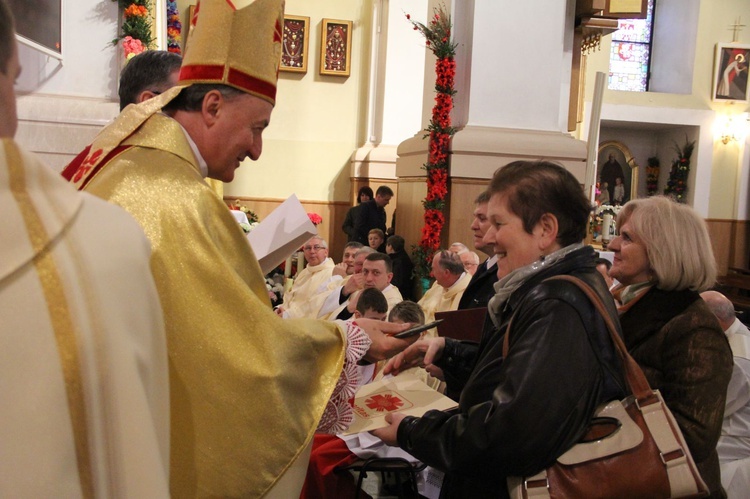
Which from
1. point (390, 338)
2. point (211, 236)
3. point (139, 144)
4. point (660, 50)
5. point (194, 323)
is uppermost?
point (660, 50)

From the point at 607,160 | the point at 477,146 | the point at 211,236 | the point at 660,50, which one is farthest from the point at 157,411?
the point at 660,50

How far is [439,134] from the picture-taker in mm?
6453

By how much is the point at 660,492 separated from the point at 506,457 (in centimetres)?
36

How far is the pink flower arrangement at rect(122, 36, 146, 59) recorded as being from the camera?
16.1 ft

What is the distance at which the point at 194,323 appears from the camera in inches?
58.5

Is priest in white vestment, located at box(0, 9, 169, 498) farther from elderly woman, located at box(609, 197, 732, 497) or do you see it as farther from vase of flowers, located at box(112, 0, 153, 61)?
vase of flowers, located at box(112, 0, 153, 61)

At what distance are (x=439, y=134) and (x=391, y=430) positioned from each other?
15.8 ft

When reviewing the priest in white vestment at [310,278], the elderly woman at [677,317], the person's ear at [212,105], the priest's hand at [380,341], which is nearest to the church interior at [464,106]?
the priest in white vestment at [310,278]

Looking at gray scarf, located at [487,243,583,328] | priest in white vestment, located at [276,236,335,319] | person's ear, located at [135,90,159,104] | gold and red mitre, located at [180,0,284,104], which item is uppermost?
gold and red mitre, located at [180,0,284,104]

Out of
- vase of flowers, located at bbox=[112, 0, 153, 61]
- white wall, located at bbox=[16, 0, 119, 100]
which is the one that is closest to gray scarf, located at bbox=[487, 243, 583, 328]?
vase of flowers, located at bbox=[112, 0, 153, 61]

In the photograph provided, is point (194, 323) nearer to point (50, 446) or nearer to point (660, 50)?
point (50, 446)

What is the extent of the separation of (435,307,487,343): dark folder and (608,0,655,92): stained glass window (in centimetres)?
1495

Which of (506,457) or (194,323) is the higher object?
(194,323)

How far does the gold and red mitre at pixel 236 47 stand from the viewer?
1854 millimetres
